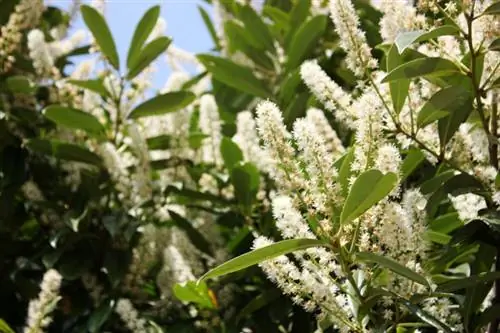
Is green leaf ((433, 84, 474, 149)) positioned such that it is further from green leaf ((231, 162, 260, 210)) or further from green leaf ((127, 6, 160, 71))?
green leaf ((127, 6, 160, 71))

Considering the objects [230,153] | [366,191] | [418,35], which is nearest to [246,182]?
[230,153]

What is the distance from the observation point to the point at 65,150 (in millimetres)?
2336

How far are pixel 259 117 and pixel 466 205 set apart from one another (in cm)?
51

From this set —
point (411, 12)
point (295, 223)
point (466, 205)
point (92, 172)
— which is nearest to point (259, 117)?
point (295, 223)

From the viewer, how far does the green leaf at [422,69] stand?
137 centimetres

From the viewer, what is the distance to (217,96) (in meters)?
2.80

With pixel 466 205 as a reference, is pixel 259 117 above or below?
above

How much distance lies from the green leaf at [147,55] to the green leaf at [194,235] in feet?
1.69

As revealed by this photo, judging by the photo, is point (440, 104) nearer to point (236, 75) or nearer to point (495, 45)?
point (495, 45)

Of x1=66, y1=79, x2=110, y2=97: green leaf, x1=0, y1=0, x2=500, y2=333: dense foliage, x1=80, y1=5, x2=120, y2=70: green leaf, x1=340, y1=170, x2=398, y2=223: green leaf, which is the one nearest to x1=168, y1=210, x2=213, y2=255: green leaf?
x1=0, y1=0, x2=500, y2=333: dense foliage

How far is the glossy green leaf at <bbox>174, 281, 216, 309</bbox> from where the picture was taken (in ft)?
6.13

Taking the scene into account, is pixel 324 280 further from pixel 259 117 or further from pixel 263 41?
pixel 263 41

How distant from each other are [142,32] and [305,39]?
492mm

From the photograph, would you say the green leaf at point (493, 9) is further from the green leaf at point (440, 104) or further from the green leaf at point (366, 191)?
the green leaf at point (366, 191)
